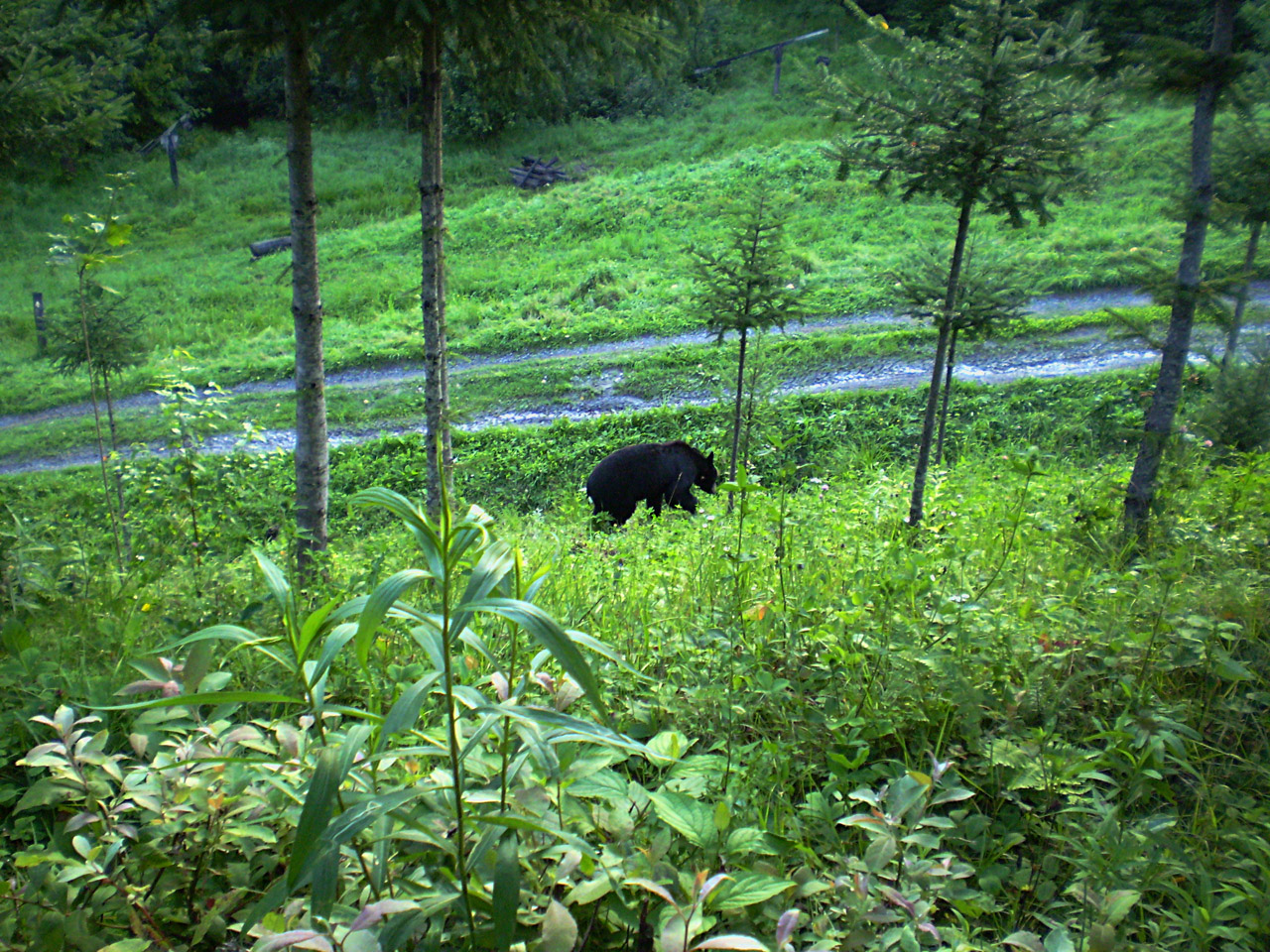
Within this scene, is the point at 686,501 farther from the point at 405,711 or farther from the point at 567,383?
the point at 405,711

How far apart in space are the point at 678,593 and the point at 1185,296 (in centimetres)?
416

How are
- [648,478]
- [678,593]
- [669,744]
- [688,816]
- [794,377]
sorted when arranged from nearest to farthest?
[688,816], [669,744], [678,593], [648,478], [794,377]

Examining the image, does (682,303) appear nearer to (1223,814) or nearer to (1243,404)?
(1243,404)

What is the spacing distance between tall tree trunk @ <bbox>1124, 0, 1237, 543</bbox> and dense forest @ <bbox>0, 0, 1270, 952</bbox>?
0.03 metres

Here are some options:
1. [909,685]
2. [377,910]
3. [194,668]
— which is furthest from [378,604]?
[909,685]

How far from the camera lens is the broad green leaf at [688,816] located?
1.63 m

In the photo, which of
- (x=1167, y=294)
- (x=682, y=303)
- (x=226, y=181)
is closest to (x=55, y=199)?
(x=226, y=181)

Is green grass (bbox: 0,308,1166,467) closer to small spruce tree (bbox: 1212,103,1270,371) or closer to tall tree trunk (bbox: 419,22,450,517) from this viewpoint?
small spruce tree (bbox: 1212,103,1270,371)

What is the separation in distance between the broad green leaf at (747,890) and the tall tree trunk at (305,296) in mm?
4348

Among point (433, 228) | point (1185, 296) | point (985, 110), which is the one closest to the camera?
point (1185, 296)

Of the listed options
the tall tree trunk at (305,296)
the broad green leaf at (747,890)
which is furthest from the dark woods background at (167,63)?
the broad green leaf at (747,890)

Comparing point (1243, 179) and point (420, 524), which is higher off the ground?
point (1243, 179)

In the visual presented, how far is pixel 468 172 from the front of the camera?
1161 inches

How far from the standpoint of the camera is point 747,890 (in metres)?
1.53
